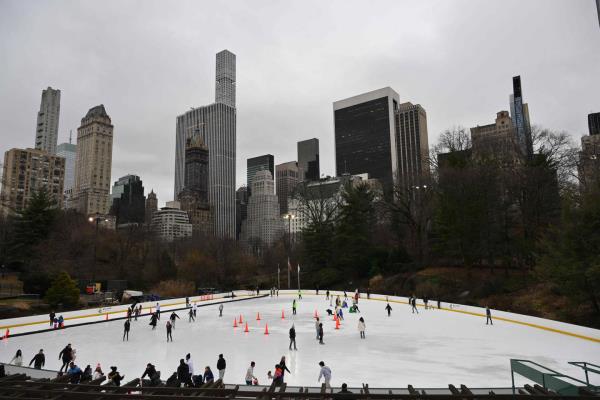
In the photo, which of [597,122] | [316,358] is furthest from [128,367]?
[597,122]

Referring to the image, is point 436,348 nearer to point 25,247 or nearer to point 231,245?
point 25,247

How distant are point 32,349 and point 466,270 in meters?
39.9

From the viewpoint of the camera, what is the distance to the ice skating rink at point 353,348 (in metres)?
13.7

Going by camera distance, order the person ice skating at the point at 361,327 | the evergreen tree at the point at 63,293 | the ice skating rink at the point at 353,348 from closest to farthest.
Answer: the ice skating rink at the point at 353,348 < the person ice skating at the point at 361,327 < the evergreen tree at the point at 63,293

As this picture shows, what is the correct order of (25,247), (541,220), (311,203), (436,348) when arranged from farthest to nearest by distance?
1. (311,203)
2. (25,247)
3. (541,220)
4. (436,348)

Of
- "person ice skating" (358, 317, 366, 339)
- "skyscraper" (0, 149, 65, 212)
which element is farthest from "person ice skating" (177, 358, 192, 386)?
"skyscraper" (0, 149, 65, 212)

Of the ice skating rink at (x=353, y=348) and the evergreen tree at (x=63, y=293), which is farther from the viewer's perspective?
the evergreen tree at (x=63, y=293)

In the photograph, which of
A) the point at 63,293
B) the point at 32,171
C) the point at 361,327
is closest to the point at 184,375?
the point at 361,327

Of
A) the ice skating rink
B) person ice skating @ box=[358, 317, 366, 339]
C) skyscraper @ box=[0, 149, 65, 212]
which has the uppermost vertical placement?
skyscraper @ box=[0, 149, 65, 212]

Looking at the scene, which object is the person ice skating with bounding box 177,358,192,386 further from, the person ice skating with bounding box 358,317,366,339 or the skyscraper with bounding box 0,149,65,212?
the skyscraper with bounding box 0,149,65,212

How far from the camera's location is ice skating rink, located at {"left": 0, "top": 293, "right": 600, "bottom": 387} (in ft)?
44.9

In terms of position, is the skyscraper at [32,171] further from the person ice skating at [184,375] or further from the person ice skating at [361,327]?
the person ice skating at [184,375]

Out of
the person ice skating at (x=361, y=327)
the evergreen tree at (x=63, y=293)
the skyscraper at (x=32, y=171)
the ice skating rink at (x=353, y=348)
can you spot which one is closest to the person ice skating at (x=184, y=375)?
the ice skating rink at (x=353, y=348)

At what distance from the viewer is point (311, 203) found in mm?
71938
